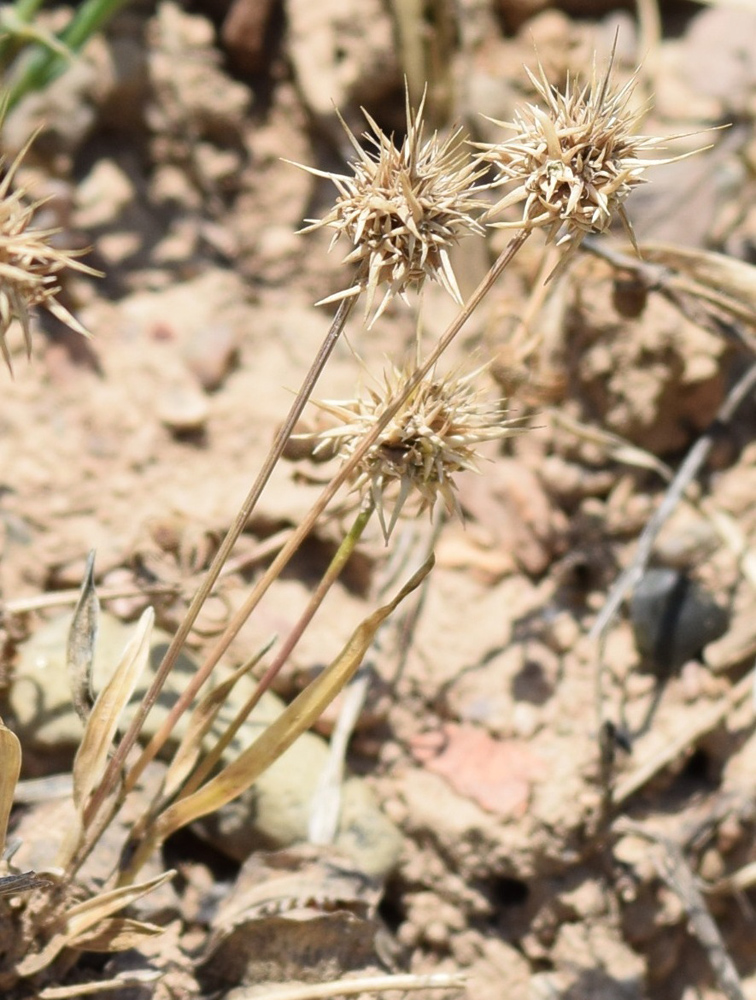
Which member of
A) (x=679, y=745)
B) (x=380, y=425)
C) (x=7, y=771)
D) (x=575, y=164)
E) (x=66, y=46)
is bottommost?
(x=7, y=771)

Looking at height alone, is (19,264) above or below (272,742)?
above

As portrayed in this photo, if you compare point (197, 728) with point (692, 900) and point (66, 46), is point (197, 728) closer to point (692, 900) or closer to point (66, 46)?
point (692, 900)

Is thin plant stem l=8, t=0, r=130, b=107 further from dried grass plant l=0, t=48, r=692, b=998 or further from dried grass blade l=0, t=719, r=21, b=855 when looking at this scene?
dried grass blade l=0, t=719, r=21, b=855

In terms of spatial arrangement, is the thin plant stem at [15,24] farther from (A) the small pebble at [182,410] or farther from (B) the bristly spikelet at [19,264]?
(B) the bristly spikelet at [19,264]

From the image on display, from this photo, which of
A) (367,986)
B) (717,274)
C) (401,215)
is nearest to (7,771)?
(367,986)

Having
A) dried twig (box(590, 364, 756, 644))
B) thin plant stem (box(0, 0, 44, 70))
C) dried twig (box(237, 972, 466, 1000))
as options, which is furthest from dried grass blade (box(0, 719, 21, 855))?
thin plant stem (box(0, 0, 44, 70))

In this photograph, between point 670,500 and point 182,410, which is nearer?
point 670,500

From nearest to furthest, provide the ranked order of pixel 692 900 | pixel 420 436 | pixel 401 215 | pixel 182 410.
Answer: pixel 401 215
pixel 420 436
pixel 692 900
pixel 182 410

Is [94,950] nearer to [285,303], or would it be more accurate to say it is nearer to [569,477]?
[569,477]

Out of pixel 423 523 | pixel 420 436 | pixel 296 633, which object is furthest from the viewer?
A: pixel 423 523
